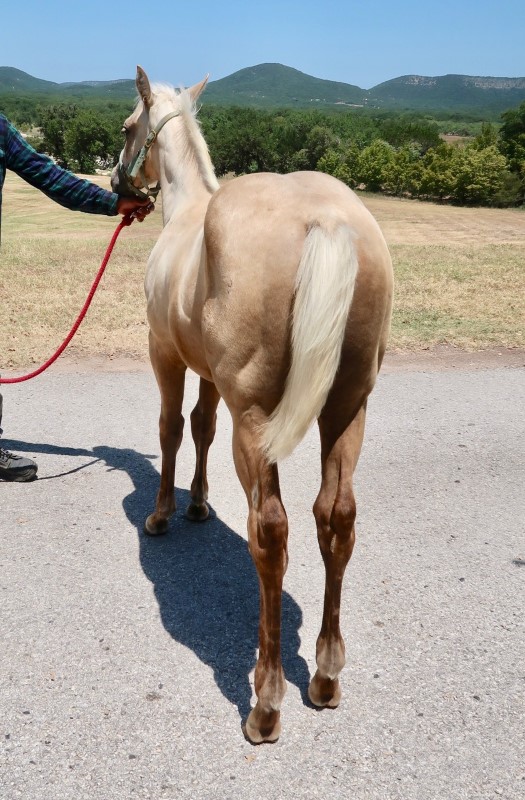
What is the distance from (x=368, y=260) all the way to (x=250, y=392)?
1.98ft

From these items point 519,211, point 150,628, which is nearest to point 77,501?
point 150,628

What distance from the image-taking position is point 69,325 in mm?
7695

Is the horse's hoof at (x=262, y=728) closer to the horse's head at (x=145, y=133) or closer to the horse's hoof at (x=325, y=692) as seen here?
the horse's hoof at (x=325, y=692)

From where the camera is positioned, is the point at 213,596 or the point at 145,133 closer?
the point at 213,596

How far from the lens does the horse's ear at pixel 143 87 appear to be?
12.5 feet

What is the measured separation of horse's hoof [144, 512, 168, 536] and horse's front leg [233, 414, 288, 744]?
4.57ft

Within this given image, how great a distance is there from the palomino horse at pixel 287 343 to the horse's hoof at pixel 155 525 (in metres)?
1.33

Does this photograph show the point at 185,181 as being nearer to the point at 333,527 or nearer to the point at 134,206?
the point at 134,206

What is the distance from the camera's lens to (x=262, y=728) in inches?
96.0

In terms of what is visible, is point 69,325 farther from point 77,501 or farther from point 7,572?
point 7,572

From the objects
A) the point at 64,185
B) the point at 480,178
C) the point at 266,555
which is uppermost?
the point at 64,185

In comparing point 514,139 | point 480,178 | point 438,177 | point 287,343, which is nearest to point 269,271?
point 287,343

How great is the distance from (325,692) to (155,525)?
4.98 ft

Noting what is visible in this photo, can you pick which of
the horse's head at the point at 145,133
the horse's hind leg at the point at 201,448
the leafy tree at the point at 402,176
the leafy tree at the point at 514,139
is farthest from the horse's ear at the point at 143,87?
the leafy tree at the point at 402,176
